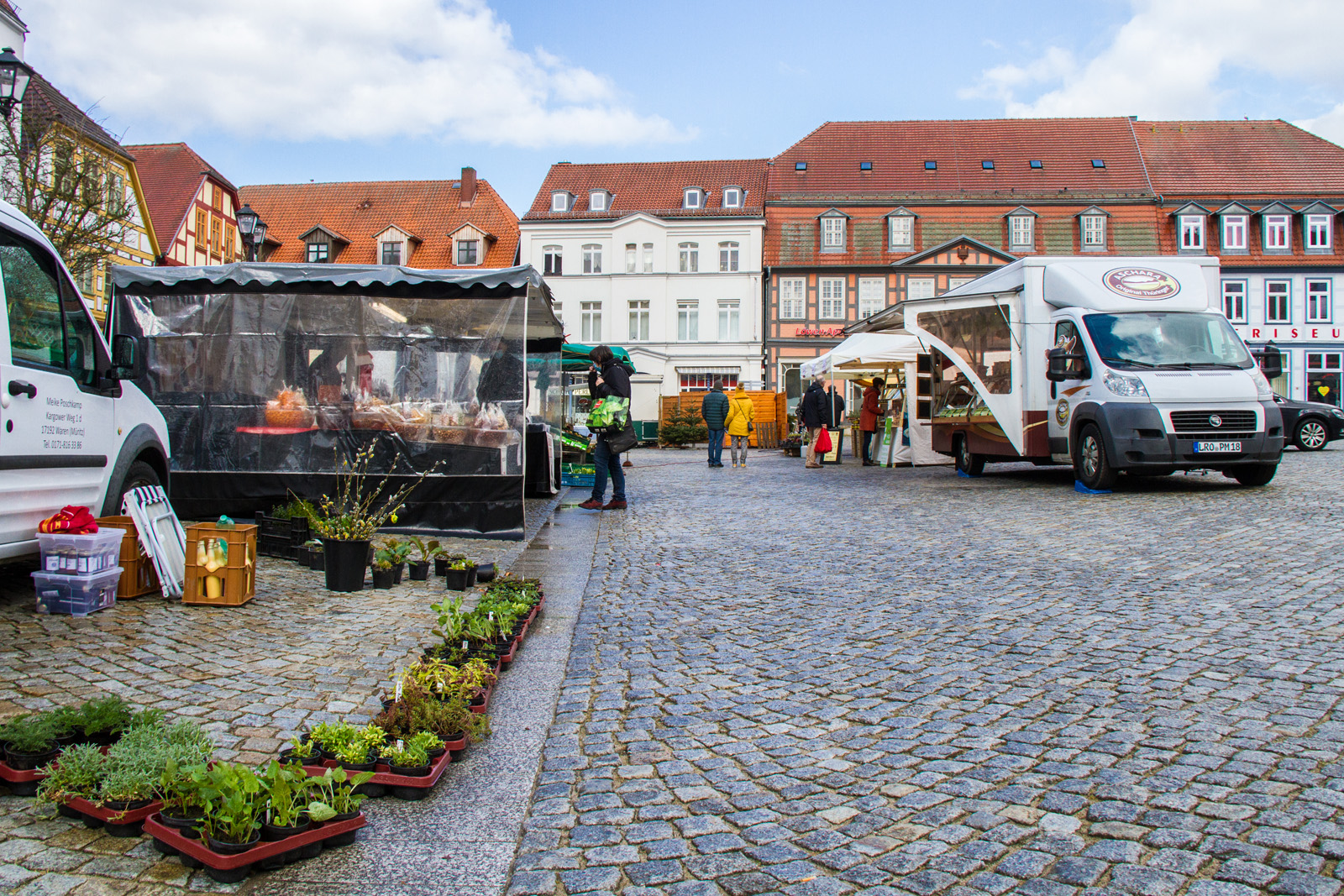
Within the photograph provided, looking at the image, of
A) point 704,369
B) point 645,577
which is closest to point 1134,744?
point 645,577

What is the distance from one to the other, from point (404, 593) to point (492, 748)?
3164 millimetres

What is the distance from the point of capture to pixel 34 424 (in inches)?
228

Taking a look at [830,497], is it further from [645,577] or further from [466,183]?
[466,183]

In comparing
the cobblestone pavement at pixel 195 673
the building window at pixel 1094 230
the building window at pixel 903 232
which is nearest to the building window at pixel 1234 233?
the building window at pixel 1094 230

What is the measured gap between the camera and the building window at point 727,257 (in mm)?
45406

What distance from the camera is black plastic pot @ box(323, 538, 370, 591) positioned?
6648 mm

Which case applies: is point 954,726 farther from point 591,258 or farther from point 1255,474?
point 591,258

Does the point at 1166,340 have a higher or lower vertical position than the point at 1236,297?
lower

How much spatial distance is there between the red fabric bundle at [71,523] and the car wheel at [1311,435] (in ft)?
81.0

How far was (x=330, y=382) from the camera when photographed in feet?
32.3

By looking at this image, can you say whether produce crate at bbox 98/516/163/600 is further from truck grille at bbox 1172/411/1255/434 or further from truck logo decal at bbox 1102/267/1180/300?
truck logo decal at bbox 1102/267/1180/300

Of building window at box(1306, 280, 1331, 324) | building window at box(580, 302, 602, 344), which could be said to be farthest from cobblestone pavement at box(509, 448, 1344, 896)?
building window at box(1306, 280, 1331, 324)

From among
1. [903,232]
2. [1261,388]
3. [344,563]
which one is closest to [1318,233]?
[903,232]

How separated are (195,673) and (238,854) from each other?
7.14 ft
